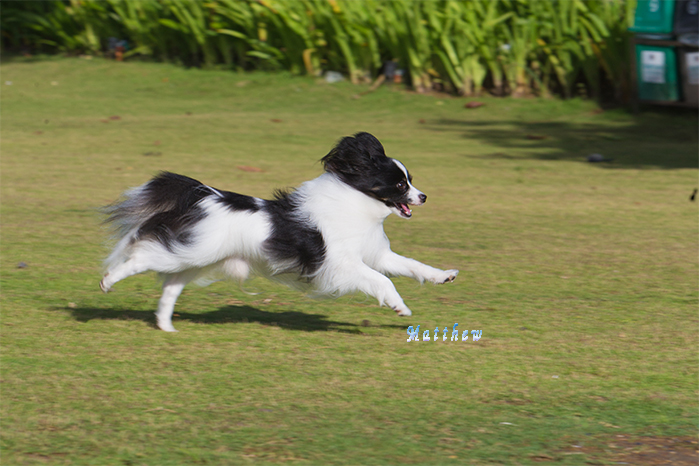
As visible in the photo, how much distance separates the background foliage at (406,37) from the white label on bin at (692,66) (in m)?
1.63

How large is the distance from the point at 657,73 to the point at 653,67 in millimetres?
123

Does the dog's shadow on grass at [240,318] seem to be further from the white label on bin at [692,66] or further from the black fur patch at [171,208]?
the white label on bin at [692,66]

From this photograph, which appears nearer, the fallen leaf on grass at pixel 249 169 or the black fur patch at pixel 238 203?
the black fur patch at pixel 238 203

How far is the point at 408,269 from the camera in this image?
15.0 ft

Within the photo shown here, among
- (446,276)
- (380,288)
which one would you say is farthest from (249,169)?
(380,288)

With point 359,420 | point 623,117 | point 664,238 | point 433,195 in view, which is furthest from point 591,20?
point 359,420

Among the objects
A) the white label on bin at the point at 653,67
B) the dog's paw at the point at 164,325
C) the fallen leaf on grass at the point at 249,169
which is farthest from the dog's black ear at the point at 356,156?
the white label on bin at the point at 653,67

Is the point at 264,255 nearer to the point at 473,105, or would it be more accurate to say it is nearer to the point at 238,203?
the point at 238,203

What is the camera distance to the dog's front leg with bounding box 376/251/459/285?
177 inches

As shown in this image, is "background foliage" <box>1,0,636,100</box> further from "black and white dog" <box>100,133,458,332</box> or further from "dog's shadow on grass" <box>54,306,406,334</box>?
"black and white dog" <box>100,133,458,332</box>

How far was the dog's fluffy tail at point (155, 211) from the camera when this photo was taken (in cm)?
431

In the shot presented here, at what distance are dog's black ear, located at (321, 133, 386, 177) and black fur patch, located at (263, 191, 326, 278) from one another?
349mm

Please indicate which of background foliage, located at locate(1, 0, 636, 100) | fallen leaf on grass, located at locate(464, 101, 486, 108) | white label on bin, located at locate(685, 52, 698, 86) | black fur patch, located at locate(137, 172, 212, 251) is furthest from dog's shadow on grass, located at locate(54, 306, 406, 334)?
background foliage, located at locate(1, 0, 636, 100)

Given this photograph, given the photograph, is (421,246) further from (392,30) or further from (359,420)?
(392,30)
